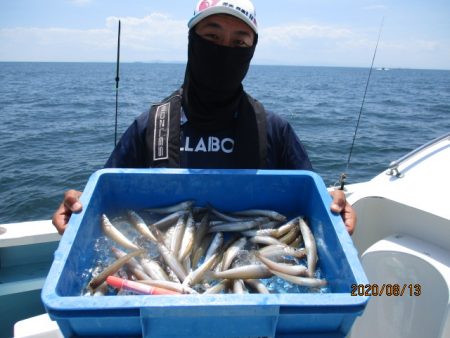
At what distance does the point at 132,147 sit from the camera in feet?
8.79

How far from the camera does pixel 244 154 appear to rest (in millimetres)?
2570

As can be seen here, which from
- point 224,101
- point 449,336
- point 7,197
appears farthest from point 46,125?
point 449,336

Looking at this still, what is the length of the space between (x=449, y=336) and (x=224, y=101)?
2.25 meters

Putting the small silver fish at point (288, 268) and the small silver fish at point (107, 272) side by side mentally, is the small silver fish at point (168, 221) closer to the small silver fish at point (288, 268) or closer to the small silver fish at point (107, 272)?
the small silver fish at point (107, 272)

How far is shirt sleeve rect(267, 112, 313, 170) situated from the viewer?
103 inches

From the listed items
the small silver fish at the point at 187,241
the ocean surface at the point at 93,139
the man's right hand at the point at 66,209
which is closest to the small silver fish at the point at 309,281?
the small silver fish at the point at 187,241

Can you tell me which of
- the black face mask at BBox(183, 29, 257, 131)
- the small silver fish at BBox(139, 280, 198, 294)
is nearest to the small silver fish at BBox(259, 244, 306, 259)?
the small silver fish at BBox(139, 280, 198, 294)

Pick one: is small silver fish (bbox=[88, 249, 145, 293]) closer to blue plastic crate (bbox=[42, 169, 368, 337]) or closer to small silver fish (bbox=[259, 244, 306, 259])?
blue plastic crate (bbox=[42, 169, 368, 337])

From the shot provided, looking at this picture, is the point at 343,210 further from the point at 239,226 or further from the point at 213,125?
the point at 213,125

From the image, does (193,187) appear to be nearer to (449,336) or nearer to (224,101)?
(224,101)

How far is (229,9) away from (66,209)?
1.56m

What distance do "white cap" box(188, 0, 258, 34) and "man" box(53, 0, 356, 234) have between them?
11cm

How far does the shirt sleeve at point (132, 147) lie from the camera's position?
2.63 m

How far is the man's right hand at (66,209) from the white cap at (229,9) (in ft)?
4.57
